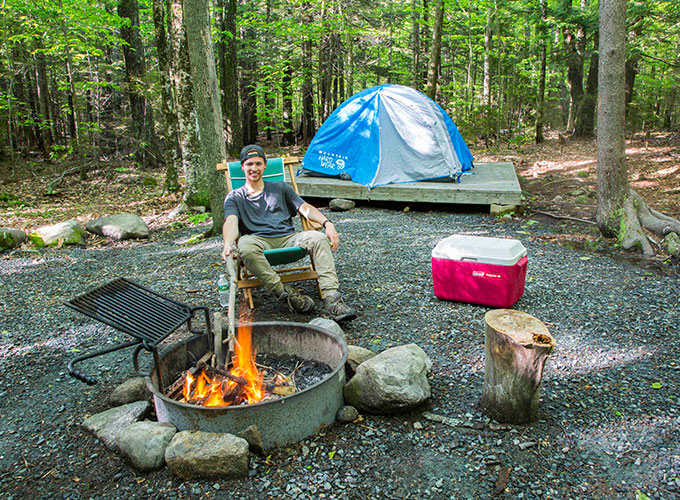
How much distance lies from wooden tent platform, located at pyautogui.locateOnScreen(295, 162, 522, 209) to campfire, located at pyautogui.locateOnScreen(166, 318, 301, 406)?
5205mm

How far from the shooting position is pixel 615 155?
214 inches

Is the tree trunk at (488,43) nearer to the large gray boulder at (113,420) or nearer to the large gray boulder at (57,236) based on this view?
the large gray boulder at (57,236)

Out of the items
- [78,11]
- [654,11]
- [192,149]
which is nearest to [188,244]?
[192,149]

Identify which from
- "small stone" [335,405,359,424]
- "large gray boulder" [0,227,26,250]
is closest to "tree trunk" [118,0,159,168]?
"large gray boulder" [0,227,26,250]

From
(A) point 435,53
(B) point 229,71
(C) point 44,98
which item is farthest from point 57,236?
(C) point 44,98

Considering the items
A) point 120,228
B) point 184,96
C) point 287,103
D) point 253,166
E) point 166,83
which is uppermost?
point 287,103

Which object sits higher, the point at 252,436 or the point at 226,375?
the point at 226,375

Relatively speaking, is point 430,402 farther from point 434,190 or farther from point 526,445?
point 434,190

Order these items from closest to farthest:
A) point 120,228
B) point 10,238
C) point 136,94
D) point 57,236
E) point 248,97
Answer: point 10,238, point 57,236, point 120,228, point 136,94, point 248,97

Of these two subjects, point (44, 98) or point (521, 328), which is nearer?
point (521, 328)

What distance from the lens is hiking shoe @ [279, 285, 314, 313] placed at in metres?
3.79

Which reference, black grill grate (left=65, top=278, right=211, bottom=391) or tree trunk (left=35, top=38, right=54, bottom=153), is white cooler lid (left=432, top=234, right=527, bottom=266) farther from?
tree trunk (left=35, top=38, right=54, bottom=153)

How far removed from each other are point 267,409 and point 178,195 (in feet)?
25.6

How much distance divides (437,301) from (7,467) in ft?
9.92
